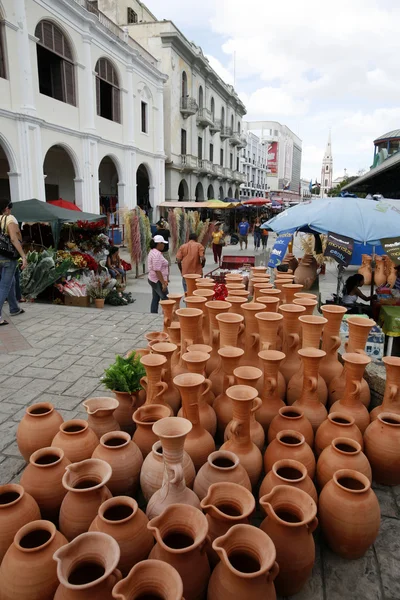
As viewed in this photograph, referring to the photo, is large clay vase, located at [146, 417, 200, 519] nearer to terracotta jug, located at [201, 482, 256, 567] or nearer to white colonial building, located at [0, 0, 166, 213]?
terracotta jug, located at [201, 482, 256, 567]

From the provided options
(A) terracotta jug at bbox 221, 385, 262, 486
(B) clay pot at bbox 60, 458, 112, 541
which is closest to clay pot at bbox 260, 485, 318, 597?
(A) terracotta jug at bbox 221, 385, 262, 486

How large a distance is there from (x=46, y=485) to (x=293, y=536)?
128cm

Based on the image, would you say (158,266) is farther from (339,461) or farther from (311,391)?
(339,461)

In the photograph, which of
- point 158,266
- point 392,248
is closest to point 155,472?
point 392,248

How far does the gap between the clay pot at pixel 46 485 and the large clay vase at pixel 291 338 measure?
180 cm

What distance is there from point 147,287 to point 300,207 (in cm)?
522

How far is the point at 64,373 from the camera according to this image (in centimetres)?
432

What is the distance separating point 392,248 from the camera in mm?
3844

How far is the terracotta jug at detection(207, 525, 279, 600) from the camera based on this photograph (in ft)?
4.88

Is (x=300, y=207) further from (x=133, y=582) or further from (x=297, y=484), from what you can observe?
(x=133, y=582)

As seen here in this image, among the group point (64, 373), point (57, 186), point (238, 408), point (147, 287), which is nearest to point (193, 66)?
point (57, 186)

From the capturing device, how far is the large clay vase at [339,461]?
2260 mm

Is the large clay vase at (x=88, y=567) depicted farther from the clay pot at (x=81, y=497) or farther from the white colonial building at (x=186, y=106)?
the white colonial building at (x=186, y=106)

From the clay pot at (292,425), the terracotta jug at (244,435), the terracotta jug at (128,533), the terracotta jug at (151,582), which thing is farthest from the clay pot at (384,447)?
the terracotta jug at (151,582)
